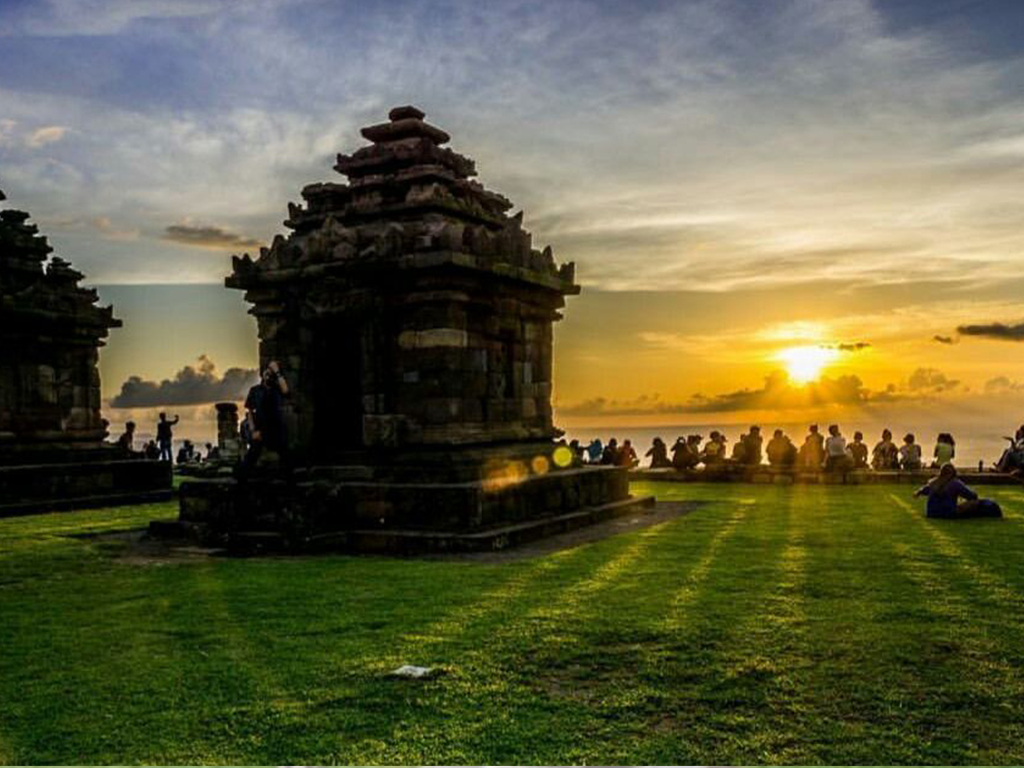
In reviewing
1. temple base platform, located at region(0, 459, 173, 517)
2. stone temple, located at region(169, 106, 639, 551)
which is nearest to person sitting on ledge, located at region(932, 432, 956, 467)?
stone temple, located at region(169, 106, 639, 551)

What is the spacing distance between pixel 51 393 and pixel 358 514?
41.2 feet

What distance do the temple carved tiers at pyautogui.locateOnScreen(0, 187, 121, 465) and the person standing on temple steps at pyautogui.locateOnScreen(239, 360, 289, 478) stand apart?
1002cm

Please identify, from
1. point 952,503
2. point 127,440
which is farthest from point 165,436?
point 952,503

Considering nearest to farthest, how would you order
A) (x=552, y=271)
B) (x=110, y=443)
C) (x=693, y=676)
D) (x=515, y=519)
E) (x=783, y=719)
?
1. (x=783, y=719)
2. (x=693, y=676)
3. (x=515, y=519)
4. (x=552, y=271)
5. (x=110, y=443)

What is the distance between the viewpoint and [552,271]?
19438 mm

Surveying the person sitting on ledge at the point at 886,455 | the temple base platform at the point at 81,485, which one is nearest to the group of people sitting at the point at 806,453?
the person sitting on ledge at the point at 886,455

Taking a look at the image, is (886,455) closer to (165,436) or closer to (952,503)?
(952,503)

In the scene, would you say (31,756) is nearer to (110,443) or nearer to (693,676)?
(693,676)

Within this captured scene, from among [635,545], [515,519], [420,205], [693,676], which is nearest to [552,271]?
[420,205]

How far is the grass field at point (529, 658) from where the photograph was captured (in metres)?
5.90

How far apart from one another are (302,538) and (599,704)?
28.2 feet

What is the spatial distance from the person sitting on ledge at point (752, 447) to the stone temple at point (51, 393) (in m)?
15.6

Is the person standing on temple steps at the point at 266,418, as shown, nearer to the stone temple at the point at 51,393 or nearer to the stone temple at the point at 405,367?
the stone temple at the point at 405,367

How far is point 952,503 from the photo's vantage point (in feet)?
56.4
